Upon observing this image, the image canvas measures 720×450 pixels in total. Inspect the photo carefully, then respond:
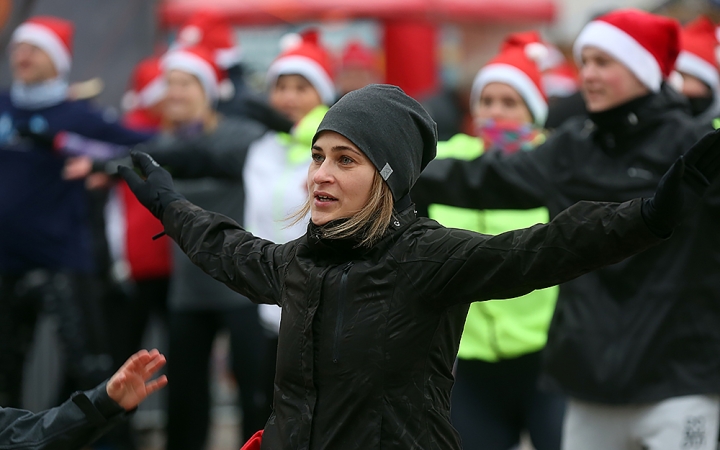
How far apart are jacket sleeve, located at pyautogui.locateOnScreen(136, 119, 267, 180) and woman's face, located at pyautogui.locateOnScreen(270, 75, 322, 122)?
0.65 ft

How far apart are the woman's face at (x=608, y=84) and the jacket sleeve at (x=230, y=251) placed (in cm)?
157

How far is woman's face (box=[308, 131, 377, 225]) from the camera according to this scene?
3.01 m

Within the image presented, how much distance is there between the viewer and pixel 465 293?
2.88m

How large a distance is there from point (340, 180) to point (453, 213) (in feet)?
6.98

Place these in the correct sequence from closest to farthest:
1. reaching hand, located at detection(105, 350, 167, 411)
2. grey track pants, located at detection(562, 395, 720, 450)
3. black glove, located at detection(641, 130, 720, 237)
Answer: black glove, located at detection(641, 130, 720, 237) < reaching hand, located at detection(105, 350, 167, 411) < grey track pants, located at detection(562, 395, 720, 450)

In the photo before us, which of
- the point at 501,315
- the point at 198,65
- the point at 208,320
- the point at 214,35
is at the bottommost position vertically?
the point at 208,320

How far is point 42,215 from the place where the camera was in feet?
21.6

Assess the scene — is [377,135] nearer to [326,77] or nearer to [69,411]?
[69,411]

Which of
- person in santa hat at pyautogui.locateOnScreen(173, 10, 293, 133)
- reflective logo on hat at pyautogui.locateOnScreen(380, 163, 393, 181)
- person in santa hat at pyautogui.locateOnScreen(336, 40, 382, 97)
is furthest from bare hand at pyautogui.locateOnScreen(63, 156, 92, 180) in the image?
reflective logo on hat at pyautogui.locateOnScreen(380, 163, 393, 181)

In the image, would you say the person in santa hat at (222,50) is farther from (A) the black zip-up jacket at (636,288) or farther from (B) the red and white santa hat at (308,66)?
(A) the black zip-up jacket at (636,288)

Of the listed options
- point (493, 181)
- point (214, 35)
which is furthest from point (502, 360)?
point (214, 35)

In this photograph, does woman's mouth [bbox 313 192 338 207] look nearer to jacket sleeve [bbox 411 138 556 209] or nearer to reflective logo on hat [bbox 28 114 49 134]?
jacket sleeve [bbox 411 138 556 209]

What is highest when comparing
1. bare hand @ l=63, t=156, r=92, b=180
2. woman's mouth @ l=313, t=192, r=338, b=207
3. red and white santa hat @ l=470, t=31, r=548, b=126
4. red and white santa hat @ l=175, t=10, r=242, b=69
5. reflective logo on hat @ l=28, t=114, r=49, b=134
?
red and white santa hat @ l=175, t=10, r=242, b=69

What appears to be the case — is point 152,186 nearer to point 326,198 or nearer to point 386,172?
point 326,198
